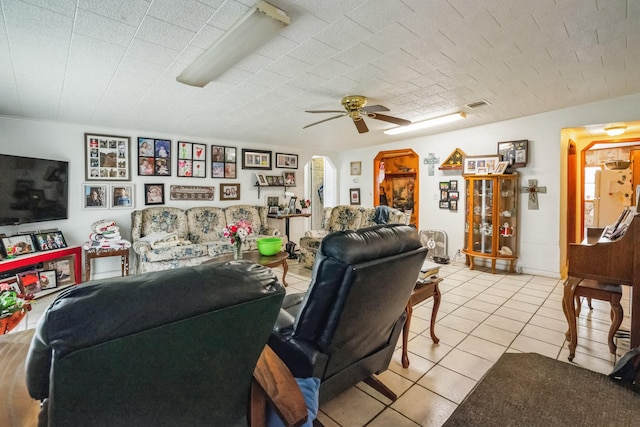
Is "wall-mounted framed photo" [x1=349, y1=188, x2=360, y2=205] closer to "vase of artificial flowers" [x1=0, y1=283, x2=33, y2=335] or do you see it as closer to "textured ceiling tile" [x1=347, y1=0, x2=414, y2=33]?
"textured ceiling tile" [x1=347, y1=0, x2=414, y2=33]

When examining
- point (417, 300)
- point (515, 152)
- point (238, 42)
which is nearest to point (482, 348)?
point (417, 300)

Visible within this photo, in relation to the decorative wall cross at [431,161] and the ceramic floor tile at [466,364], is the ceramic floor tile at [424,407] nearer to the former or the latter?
the ceramic floor tile at [466,364]

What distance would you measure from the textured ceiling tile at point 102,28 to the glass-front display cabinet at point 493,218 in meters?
4.69

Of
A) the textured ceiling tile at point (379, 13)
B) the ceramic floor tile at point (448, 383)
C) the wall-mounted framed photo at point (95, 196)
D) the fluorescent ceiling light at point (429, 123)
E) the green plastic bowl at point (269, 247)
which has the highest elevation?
the fluorescent ceiling light at point (429, 123)

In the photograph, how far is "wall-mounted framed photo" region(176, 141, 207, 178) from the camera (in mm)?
5227

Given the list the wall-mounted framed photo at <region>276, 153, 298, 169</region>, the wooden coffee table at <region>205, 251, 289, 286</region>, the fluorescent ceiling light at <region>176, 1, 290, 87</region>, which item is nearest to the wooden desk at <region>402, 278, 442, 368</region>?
the wooden coffee table at <region>205, 251, 289, 286</region>

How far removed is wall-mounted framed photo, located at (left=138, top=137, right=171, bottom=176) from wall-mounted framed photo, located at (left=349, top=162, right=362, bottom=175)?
3.92 metres

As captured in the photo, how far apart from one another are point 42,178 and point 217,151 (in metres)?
2.52

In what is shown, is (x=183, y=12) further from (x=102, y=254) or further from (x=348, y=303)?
(x=102, y=254)

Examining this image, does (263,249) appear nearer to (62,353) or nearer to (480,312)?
(480,312)

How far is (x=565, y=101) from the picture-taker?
3.66 meters

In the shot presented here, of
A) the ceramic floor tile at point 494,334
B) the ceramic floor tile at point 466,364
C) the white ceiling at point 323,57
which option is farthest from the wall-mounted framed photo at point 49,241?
the ceramic floor tile at point 494,334

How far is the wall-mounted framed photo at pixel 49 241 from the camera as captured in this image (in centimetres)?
368

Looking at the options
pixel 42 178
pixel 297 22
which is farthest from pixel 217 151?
pixel 297 22
